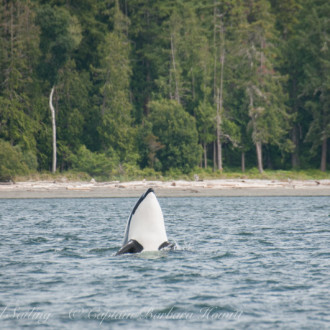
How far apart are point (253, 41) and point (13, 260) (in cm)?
4722

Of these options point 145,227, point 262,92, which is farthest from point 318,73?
point 145,227

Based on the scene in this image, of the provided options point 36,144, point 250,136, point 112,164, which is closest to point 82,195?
point 112,164

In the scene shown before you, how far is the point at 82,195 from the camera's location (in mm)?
39781

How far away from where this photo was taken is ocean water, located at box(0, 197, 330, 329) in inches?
371

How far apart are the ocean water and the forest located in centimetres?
2971

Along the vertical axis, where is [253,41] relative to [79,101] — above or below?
above

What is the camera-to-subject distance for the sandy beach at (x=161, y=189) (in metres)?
40.1

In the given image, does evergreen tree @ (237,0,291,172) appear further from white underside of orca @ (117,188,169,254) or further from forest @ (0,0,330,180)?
white underside of orca @ (117,188,169,254)

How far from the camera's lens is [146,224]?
1351 centimetres

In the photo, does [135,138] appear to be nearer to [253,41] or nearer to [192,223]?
[253,41]

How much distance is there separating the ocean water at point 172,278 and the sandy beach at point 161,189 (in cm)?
1622

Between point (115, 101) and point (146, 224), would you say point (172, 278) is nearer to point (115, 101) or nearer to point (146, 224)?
point (146, 224)

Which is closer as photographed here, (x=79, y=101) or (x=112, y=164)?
(x=112, y=164)

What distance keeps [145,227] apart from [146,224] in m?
0.09
